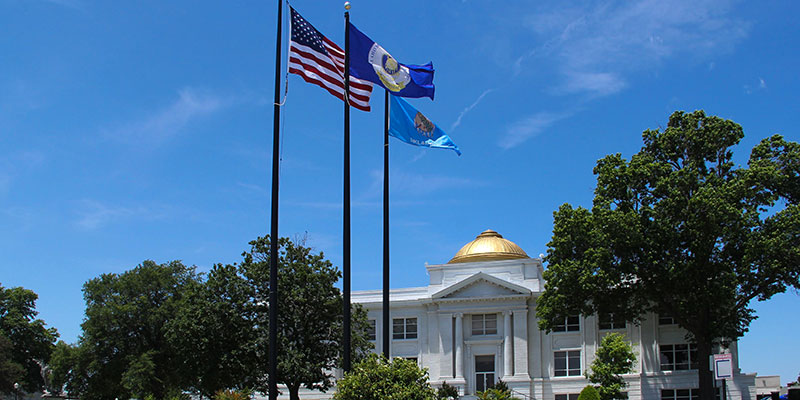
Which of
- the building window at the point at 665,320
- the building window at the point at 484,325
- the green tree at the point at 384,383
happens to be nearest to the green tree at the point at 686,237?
the building window at the point at 665,320

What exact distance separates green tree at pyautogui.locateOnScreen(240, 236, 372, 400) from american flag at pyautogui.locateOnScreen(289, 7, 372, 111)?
2231 cm

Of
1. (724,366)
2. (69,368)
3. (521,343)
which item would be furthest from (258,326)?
(724,366)

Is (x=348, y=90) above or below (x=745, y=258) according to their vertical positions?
above

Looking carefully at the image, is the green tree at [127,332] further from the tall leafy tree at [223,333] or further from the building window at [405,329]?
the building window at [405,329]

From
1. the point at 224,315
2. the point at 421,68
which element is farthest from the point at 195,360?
the point at 421,68

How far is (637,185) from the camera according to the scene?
154 feet

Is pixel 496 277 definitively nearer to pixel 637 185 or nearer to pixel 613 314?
pixel 613 314

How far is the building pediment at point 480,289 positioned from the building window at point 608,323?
5238 mm

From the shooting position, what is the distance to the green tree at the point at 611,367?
47.3 meters

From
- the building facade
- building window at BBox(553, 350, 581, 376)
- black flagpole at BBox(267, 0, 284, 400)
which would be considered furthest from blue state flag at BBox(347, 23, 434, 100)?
building window at BBox(553, 350, 581, 376)

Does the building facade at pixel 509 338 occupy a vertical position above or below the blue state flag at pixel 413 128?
below

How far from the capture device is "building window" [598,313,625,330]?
49981mm

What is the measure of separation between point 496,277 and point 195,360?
21553 mm

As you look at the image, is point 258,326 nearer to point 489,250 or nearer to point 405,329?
point 405,329
